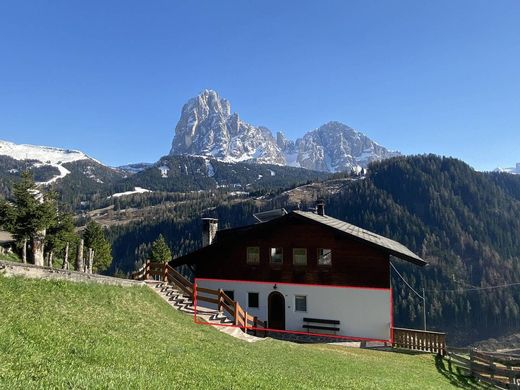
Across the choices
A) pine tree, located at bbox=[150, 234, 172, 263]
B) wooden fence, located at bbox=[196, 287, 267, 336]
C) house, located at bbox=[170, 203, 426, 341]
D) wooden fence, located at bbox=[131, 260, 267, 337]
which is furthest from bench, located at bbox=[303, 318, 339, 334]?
pine tree, located at bbox=[150, 234, 172, 263]

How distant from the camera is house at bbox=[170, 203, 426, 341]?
29359mm

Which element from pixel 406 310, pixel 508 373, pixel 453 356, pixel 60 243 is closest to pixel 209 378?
pixel 508 373

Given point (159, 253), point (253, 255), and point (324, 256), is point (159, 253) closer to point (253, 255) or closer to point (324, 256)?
point (253, 255)

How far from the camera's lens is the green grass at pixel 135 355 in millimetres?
8547

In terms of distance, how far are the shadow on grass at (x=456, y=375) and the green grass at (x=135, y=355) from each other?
0.13m

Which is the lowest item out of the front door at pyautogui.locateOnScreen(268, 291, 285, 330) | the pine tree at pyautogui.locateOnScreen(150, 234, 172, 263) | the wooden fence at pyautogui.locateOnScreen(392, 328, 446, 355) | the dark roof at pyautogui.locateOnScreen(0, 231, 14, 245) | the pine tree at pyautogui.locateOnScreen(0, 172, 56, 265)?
the wooden fence at pyautogui.locateOnScreen(392, 328, 446, 355)

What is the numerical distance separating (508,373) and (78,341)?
19.5 metres

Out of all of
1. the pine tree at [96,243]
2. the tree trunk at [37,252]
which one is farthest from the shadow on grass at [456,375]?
the pine tree at [96,243]

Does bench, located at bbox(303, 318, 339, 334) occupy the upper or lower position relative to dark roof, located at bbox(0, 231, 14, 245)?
lower

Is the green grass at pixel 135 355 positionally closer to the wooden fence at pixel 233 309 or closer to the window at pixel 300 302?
the wooden fence at pixel 233 309

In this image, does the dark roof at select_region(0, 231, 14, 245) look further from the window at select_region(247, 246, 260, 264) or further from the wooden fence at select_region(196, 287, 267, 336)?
the wooden fence at select_region(196, 287, 267, 336)

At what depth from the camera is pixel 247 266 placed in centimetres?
3338

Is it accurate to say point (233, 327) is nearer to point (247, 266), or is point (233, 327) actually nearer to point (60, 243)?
point (247, 266)

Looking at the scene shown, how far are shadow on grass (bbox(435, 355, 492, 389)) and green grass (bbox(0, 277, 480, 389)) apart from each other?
0.13 metres
